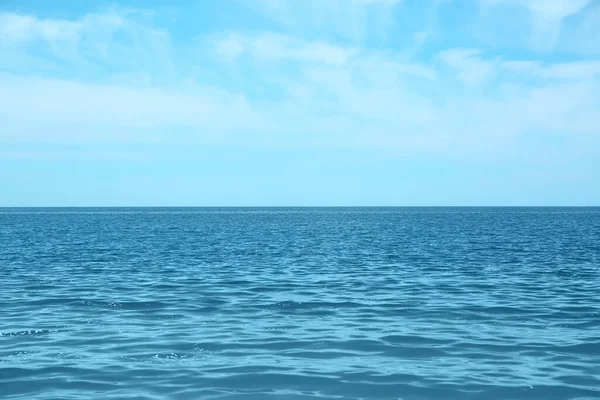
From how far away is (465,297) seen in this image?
22141 mm

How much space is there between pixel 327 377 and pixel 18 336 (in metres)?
8.45

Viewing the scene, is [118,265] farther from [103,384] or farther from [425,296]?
[103,384]

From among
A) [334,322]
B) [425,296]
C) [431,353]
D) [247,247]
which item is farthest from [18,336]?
[247,247]

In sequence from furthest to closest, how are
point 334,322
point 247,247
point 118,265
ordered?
point 247,247
point 118,265
point 334,322

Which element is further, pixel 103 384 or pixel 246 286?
pixel 246 286

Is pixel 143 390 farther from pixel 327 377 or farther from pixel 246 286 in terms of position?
pixel 246 286

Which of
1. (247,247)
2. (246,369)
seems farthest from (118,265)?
(246,369)

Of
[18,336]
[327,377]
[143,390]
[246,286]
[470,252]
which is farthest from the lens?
[470,252]

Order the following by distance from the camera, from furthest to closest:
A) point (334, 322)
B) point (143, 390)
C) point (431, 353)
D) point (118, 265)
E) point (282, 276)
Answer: point (118, 265) < point (282, 276) < point (334, 322) < point (431, 353) < point (143, 390)

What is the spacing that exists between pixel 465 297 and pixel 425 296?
1.40 meters

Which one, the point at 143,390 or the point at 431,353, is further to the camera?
the point at 431,353

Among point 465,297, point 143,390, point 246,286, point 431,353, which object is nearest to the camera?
point 143,390

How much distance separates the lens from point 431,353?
1401 centimetres

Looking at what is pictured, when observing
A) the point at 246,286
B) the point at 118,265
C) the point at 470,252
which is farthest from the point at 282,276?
the point at 470,252
